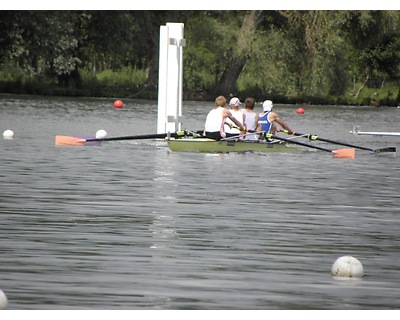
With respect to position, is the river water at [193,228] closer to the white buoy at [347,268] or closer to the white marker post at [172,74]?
the white buoy at [347,268]

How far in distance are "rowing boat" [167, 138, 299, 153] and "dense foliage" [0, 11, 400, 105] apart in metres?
26.0

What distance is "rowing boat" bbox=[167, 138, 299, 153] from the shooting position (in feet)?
80.4

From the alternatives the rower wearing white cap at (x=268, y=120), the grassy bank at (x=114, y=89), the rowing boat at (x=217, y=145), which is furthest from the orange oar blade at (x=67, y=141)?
the grassy bank at (x=114, y=89)

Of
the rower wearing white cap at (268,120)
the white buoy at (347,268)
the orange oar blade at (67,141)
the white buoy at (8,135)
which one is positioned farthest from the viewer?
the white buoy at (8,135)

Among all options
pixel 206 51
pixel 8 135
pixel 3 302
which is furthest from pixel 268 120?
pixel 206 51

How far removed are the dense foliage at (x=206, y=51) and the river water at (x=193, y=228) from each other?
24360 mm

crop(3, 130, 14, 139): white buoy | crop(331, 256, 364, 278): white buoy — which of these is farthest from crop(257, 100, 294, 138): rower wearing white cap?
crop(331, 256, 364, 278): white buoy

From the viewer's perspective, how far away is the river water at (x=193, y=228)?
9641mm

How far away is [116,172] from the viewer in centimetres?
2095

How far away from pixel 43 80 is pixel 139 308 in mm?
51860

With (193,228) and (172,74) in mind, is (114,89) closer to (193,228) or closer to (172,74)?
(172,74)

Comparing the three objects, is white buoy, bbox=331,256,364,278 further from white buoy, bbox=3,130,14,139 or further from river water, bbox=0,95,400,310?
white buoy, bbox=3,130,14,139

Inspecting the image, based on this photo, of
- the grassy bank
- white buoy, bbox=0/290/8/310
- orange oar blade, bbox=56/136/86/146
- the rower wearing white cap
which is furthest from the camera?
the grassy bank

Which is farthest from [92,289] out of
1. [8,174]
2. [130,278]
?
[8,174]
